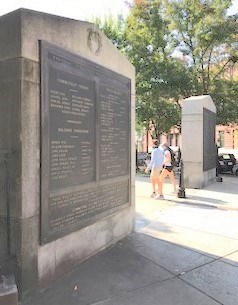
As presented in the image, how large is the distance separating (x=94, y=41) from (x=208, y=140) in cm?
1015

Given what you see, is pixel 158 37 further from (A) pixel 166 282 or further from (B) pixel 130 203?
(A) pixel 166 282

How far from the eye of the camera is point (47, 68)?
14.7 ft

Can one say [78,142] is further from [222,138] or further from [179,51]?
[222,138]

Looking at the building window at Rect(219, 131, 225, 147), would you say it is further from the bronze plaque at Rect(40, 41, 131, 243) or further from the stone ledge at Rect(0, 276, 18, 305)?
the stone ledge at Rect(0, 276, 18, 305)

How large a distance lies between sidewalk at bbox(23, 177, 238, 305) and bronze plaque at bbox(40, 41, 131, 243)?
61cm

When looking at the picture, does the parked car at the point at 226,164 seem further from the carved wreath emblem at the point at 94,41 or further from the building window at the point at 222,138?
the building window at the point at 222,138

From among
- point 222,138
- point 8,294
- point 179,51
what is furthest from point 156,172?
point 222,138

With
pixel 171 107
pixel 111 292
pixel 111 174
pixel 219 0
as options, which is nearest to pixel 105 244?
pixel 111 174

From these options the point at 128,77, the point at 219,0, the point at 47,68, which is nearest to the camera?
the point at 47,68

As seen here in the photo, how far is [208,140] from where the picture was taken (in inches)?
588

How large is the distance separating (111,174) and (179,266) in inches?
68.1

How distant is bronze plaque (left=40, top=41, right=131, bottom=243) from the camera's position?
4500 millimetres

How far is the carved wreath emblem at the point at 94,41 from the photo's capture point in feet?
18.0

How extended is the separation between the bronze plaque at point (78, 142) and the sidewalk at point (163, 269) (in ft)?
2.01
